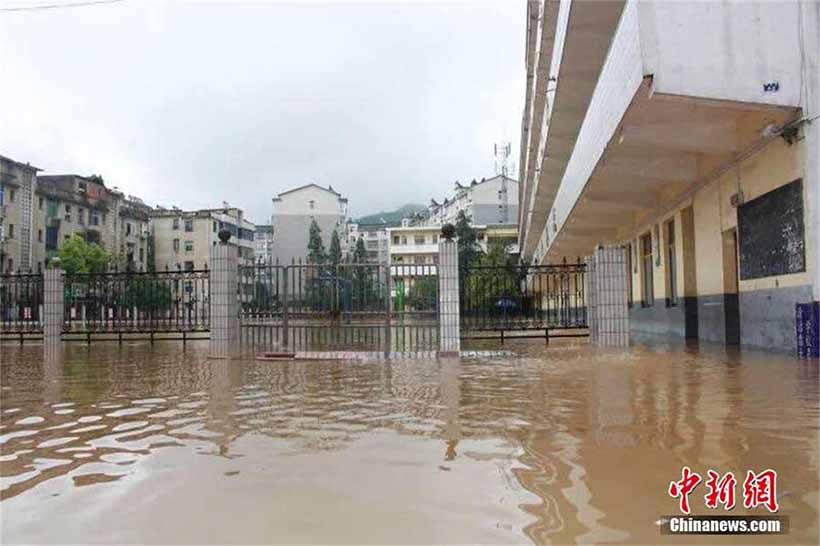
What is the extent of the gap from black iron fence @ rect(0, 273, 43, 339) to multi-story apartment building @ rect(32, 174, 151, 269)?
2595 cm

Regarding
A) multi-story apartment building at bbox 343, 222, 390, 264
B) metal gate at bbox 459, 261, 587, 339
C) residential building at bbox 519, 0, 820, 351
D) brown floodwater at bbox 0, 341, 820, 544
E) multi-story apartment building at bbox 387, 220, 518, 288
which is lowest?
brown floodwater at bbox 0, 341, 820, 544

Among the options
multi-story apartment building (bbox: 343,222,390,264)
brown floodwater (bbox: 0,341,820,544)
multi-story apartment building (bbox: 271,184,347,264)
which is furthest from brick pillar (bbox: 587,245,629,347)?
multi-story apartment building (bbox: 343,222,390,264)

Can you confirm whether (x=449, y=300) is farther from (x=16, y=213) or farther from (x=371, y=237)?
(x=371, y=237)

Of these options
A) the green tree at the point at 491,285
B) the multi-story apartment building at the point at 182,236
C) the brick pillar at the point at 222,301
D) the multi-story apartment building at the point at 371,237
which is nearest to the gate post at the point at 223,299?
the brick pillar at the point at 222,301

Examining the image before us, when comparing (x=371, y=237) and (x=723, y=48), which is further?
(x=371, y=237)

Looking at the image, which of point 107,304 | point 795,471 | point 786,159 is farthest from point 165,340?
point 795,471

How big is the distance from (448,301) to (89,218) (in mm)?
50037

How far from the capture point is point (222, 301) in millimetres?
11742

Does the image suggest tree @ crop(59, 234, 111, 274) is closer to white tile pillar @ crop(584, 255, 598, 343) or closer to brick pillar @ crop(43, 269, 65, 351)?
brick pillar @ crop(43, 269, 65, 351)

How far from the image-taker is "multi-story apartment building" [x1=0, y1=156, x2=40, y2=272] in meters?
41.6

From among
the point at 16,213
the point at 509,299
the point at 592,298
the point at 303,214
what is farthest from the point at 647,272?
the point at 303,214

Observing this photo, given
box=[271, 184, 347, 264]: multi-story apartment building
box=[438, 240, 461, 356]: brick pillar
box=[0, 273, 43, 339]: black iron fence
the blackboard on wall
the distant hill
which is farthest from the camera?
the distant hill

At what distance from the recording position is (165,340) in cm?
1603

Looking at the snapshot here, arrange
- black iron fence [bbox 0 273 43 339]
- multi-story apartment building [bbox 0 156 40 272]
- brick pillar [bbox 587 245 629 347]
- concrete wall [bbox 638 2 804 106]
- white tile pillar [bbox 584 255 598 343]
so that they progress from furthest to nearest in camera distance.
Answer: multi-story apartment building [bbox 0 156 40 272] → black iron fence [bbox 0 273 43 339] → white tile pillar [bbox 584 255 598 343] → brick pillar [bbox 587 245 629 347] → concrete wall [bbox 638 2 804 106]
